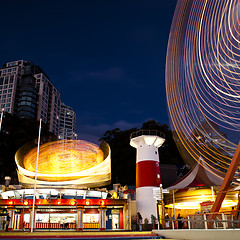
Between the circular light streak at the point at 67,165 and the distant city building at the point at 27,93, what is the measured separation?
7964cm

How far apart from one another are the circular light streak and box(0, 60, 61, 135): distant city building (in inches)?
3136

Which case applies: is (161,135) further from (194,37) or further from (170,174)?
(194,37)

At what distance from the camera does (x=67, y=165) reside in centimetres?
3956

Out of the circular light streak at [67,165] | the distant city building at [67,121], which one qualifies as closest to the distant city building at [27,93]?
the distant city building at [67,121]

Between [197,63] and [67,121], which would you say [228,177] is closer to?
[197,63]

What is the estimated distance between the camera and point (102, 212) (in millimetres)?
35312

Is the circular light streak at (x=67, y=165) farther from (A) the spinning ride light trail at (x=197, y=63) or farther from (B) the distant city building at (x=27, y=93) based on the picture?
(B) the distant city building at (x=27, y=93)

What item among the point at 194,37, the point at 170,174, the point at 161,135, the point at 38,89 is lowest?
the point at 170,174

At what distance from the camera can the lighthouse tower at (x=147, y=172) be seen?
1358 inches

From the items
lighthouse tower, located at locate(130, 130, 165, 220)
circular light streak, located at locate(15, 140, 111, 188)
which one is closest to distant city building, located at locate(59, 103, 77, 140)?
circular light streak, located at locate(15, 140, 111, 188)

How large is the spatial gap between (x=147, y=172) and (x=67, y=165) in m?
10.9

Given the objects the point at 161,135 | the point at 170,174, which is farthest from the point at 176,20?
the point at 170,174

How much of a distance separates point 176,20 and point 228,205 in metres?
21.7

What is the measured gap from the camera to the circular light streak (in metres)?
38.1
